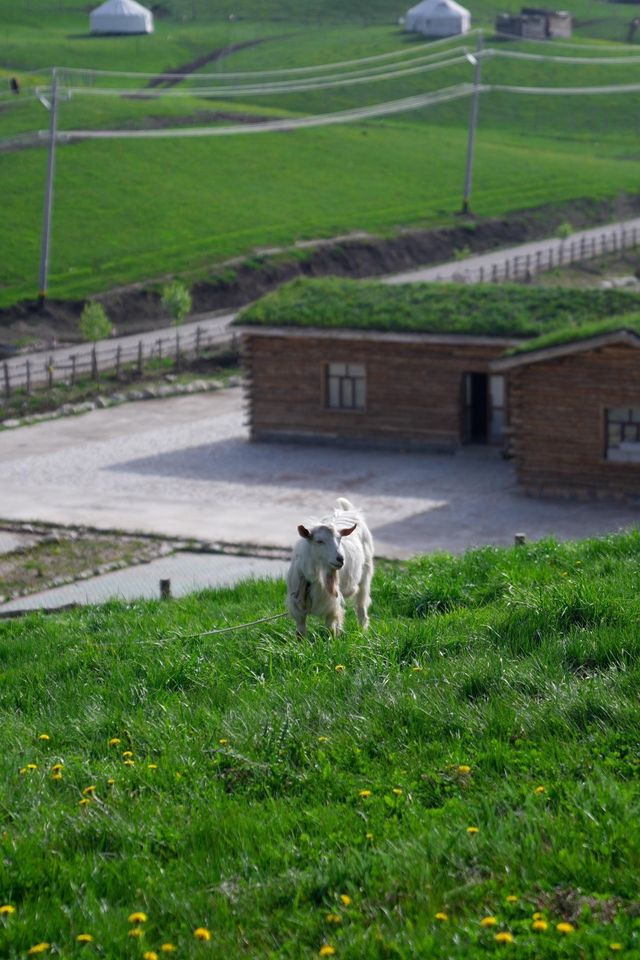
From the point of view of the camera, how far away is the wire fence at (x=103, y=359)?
47.8 metres

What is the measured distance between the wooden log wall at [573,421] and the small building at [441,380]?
0.02m

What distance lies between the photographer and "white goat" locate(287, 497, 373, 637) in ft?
42.0

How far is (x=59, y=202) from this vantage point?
2832 inches

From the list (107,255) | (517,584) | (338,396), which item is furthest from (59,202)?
(517,584)

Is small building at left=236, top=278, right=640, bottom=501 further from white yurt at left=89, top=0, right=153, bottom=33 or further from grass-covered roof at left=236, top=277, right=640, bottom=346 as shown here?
white yurt at left=89, top=0, right=153, bottom=33

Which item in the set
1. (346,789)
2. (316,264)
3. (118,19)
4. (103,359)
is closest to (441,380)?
(103,359)

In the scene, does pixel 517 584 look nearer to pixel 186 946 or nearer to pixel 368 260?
pixel 186 946

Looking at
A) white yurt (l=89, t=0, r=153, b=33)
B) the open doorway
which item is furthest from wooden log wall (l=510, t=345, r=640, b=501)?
white yurt (l=89, t=0, r=153, b=33)

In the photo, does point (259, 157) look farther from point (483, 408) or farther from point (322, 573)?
point (322, 573)

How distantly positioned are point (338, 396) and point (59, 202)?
3486cm

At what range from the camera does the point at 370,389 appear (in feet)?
135

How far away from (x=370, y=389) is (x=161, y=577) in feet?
48.5

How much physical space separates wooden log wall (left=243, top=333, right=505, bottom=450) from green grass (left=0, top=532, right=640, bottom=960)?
88.7ft

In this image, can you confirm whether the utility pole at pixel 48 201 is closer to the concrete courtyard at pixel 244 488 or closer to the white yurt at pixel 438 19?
the concrete courtyard at pixel 244 488
